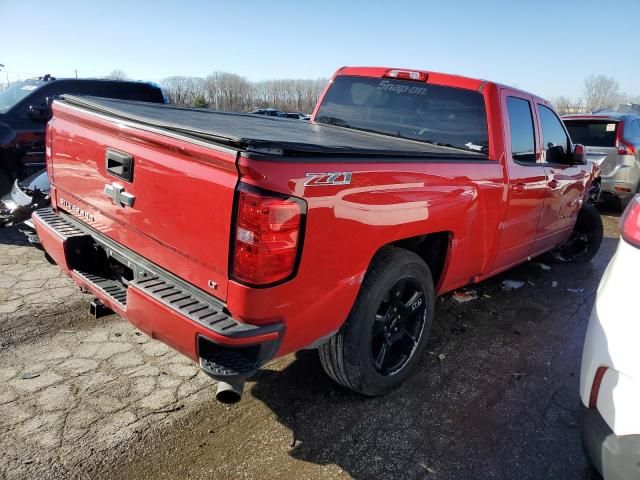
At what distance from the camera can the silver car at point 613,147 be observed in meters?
8.48

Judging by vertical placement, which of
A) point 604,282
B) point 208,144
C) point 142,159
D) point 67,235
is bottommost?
point 67,235

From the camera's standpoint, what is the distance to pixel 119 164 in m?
2.47

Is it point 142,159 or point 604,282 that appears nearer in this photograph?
point 604,282

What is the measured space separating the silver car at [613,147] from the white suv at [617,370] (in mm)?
7656

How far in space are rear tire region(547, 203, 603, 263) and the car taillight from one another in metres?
4.92

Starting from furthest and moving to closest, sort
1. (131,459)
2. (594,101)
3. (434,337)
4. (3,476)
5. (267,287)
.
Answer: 1. (594,101)
2. (434,337)
3. (131,459)
4. (3,476)
5. (267,287)

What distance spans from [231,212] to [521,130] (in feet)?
9.82

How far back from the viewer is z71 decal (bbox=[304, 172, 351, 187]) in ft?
6.57

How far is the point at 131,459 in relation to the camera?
2307 millimetres

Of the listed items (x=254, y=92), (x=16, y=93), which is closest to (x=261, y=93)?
(x=254, y=92)

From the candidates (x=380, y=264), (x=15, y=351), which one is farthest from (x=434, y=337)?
(x=15, y=351)

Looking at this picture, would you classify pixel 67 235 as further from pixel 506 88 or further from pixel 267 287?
pixel 506 88

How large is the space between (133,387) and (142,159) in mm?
1445

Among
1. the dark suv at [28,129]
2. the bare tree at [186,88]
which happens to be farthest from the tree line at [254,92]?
the dark suv at [28,129]
